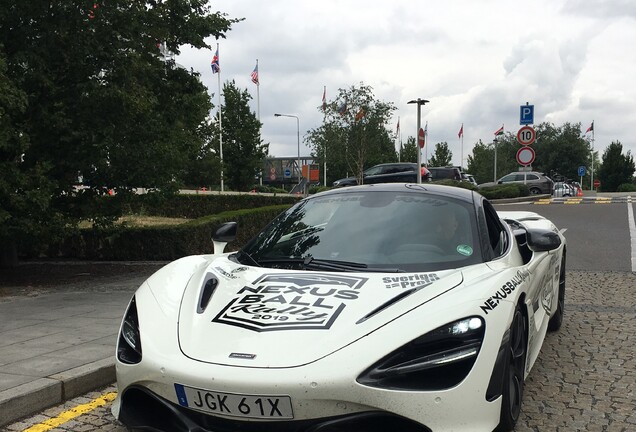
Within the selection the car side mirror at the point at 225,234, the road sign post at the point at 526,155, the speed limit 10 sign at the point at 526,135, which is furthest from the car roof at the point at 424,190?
the road sign post at the point at 526,155

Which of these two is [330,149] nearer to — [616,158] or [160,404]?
[160,404]

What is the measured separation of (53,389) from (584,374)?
3682 millimetres

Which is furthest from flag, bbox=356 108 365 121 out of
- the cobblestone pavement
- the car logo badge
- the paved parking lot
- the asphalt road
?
the car logo badge

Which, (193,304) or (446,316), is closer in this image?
(446,316)

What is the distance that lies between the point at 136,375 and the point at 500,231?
8.26ft

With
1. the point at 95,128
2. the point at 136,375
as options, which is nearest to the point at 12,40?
the point at 95,128

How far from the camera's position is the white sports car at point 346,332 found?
240cm

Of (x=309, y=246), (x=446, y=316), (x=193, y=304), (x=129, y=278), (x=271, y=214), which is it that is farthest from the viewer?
(x=271, y=214)

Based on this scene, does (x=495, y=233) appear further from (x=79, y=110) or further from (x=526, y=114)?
(x=526, y=114)

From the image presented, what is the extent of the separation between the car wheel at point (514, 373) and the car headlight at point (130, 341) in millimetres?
1735

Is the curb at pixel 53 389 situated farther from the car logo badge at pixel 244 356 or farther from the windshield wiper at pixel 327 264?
the car logo badge at pixel 244 356

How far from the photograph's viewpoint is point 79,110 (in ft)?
27.1

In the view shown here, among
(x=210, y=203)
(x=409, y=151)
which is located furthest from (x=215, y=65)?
(x=409, y=151)

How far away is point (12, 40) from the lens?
8.41m
